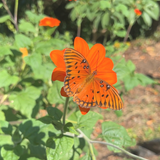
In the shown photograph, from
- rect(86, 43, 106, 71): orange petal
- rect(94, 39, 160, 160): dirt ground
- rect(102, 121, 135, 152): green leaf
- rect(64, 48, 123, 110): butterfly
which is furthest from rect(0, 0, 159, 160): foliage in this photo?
rect(94, 39, 160, 160): dirt ground

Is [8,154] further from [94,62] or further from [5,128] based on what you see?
[94,62]

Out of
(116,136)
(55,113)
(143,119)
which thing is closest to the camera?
(55,113)

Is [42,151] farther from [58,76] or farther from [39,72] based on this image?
[58,76]

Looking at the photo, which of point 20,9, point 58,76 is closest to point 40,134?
point 58,76

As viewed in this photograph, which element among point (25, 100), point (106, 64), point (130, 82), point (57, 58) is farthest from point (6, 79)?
point (130, 82)

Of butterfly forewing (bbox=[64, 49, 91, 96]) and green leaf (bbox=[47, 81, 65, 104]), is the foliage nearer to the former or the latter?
green leaf (bbox=[47, 81, 65, 104])

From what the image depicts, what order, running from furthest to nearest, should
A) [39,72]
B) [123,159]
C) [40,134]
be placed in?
[123,159] → [39,72] → [40,134]

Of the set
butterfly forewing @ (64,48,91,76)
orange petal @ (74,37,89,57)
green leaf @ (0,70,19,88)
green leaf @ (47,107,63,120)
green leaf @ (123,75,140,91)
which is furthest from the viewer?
green leaf @ (123,75,140,91)
